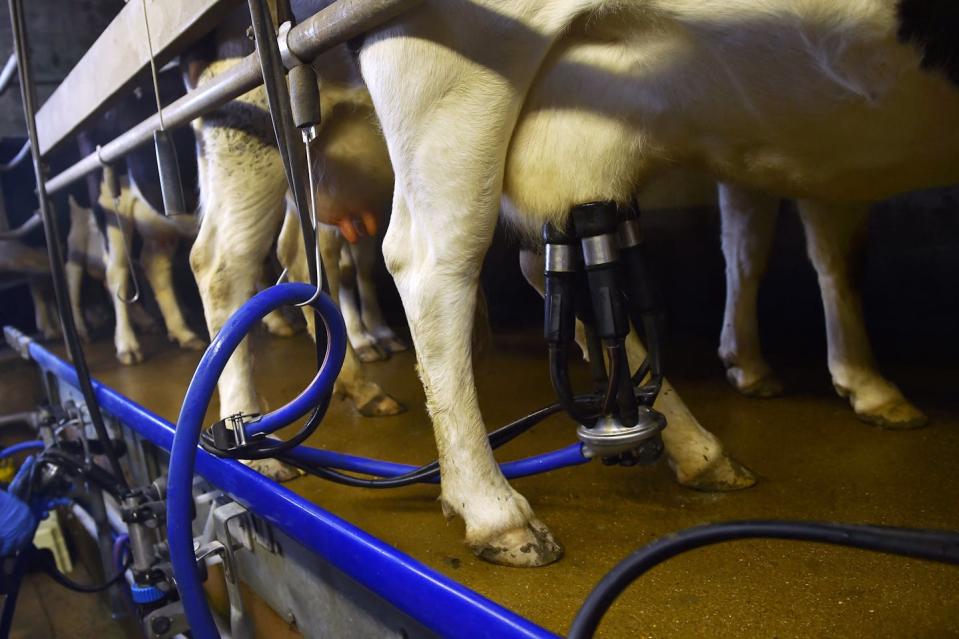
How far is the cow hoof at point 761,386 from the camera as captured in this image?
1.55 meters

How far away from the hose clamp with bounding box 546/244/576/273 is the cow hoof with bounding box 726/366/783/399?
0.77 meters

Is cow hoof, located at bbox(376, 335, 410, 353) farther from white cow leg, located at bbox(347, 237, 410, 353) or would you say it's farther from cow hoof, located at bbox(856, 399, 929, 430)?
cow hoof, located at bbox(856, 399, 929, 430)

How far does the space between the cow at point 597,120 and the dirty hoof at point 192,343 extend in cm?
258

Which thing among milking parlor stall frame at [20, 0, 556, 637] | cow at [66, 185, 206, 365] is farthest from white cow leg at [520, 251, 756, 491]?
cow at [66, 185, 206, 365]

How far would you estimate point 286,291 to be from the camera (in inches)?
41.3

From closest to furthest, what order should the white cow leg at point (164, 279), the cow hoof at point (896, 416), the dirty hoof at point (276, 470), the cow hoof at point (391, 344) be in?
the cow hoof at point (896, 416)
the dirty hoof at point (276, 470)
the cow hoof at point (391, 344)
the white cow leg at point (164, 279)

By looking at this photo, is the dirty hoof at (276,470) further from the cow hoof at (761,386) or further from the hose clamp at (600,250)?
the cow hoof at (761,386)

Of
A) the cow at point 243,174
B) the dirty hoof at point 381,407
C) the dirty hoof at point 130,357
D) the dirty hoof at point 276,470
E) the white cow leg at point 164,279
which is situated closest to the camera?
the dirty hoof at point 276,470

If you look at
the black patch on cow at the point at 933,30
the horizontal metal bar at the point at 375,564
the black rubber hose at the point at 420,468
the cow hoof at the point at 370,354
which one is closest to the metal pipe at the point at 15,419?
the cow hoof at the point at 370,354

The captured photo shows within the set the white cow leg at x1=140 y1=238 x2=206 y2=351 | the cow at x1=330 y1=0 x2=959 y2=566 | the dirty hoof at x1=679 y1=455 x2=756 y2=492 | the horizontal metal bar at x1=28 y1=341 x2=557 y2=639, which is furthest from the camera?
the white cow leg at x1=140 y1=238 x2=206 y2=351

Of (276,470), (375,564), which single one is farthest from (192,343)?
(375,564)

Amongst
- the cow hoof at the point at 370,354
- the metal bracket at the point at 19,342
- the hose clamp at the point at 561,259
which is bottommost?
the cow hoof at the point at 370,354

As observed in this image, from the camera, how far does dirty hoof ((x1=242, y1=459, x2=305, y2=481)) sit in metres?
1.41

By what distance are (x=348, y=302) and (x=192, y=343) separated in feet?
4.33
